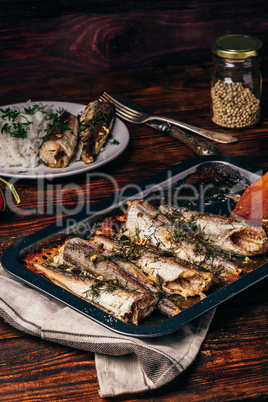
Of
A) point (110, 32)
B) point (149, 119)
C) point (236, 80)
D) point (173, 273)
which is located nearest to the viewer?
point (173, 273)

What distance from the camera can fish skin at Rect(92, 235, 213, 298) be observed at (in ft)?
5.07

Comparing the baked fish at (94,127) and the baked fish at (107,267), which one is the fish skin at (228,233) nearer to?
the baked fish at (107,267)

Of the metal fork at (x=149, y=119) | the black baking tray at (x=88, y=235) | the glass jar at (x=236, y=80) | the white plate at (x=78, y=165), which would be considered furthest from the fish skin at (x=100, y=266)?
the glass jar at (x=236, y=80)

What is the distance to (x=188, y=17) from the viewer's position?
341 centimetres

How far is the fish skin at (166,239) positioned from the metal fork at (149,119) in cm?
79

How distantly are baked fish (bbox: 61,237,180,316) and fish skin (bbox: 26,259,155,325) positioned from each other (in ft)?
0.16

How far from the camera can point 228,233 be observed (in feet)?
5.82

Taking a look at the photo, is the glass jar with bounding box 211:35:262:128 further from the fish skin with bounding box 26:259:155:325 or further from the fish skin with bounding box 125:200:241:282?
the fish skin with bounding box 26:259:155:325

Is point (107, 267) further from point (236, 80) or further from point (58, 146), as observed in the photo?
point (236, 80)

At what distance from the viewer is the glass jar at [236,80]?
245 cm

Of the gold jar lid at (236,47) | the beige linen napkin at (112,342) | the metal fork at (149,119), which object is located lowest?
the beige linen napkin at (112,342)

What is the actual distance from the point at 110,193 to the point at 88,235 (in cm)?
43

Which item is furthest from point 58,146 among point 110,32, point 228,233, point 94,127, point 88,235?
point 110,32

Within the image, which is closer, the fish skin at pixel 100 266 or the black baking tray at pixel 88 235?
the black baking tray at pixel 88 235
